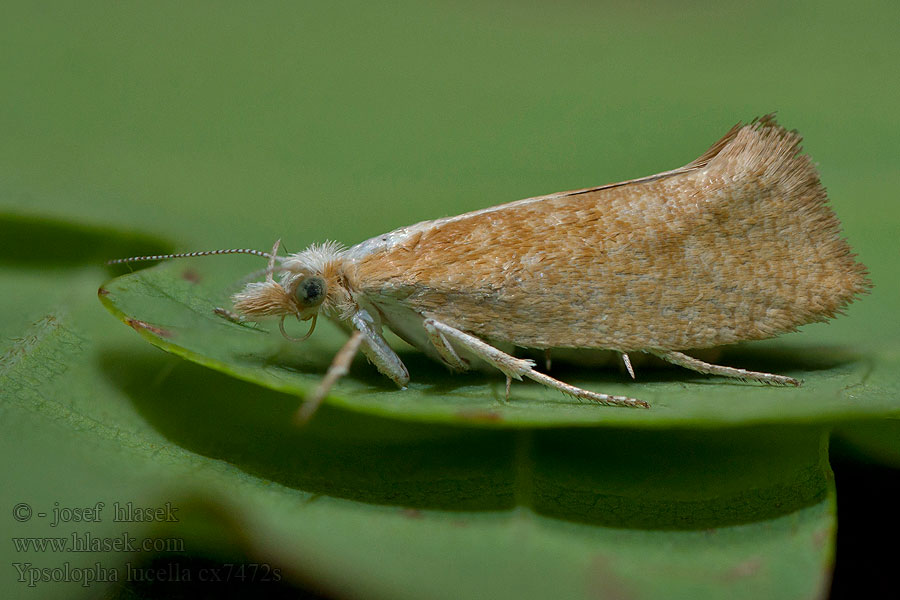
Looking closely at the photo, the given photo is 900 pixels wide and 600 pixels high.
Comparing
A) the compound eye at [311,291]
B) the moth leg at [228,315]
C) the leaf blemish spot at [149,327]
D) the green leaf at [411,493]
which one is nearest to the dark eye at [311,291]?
the compound eye at [311,291]

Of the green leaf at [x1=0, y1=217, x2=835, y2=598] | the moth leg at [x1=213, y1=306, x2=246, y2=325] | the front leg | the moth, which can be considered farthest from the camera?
the moth leg at [x1=213, y1=306, x2=246, y2=325]

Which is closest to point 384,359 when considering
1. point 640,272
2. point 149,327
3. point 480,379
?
point 480,379

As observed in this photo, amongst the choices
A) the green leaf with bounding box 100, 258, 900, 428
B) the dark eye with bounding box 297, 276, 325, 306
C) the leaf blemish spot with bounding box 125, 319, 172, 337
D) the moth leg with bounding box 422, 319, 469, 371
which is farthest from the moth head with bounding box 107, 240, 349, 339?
the leaf blemish spot with bounding box 125, 319, 172, 337

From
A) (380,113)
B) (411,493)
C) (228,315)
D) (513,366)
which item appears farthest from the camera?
(380,113)

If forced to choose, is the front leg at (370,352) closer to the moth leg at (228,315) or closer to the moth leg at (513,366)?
the moth leg at (513,366)

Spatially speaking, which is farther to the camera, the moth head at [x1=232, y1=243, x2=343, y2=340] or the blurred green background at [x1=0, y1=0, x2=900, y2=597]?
the blurred green background at [x1=0, y1=0, x2=900, y2=597]

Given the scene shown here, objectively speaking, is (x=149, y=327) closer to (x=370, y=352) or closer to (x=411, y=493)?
(x=370, y=352)

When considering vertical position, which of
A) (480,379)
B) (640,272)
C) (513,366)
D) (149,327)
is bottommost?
(480,379)

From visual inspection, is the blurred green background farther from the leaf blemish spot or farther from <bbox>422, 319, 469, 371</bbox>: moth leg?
<bbox>422, 319, 469, 371</bbox>: moth leg
